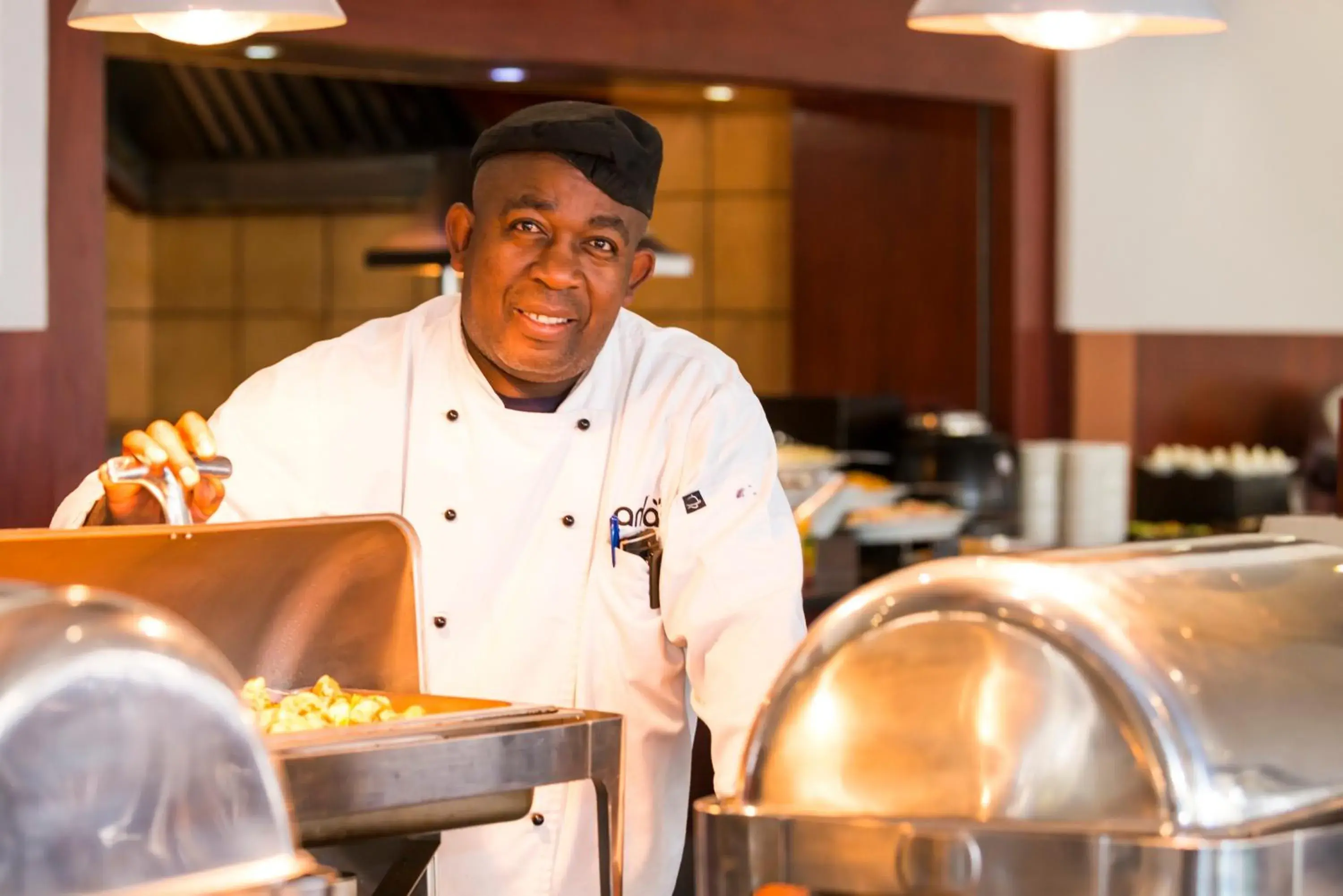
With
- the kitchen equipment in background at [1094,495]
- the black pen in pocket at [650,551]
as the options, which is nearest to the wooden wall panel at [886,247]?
the kitchen equipment in background at [1094,495]

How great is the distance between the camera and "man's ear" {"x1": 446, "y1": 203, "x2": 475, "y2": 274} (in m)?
2.46

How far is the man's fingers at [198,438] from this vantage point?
77.4 inches

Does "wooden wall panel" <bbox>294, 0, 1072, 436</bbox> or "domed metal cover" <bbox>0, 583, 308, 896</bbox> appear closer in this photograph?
"domed metal cover" <bbox>0, 583, 308, 896</bbox>

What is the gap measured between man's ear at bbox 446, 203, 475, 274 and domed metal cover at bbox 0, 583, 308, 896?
142 centimetres

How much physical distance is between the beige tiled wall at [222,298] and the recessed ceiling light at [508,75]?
2.25 m

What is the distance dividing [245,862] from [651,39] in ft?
13.9

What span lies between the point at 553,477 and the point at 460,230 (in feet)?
1.15

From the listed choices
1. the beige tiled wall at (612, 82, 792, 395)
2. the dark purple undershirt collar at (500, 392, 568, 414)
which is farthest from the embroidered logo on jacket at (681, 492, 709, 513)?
the beige tiled wall at (612, 82, 792, 395)

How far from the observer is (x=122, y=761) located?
1.01 meters

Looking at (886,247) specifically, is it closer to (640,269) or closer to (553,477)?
(640,269)

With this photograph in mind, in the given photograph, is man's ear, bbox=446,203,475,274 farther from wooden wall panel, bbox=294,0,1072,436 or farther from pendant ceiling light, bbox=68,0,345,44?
wooden wall panel, bbox=294,0,1072,436

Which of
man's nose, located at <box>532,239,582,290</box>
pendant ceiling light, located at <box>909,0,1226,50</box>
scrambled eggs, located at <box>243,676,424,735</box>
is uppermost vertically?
pendant ceiling light, located at <box>909,0,1226,50</box>

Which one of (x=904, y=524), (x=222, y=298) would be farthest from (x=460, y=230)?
(x=222, y=298)

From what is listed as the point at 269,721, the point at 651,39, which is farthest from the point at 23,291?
the point at 269,721
